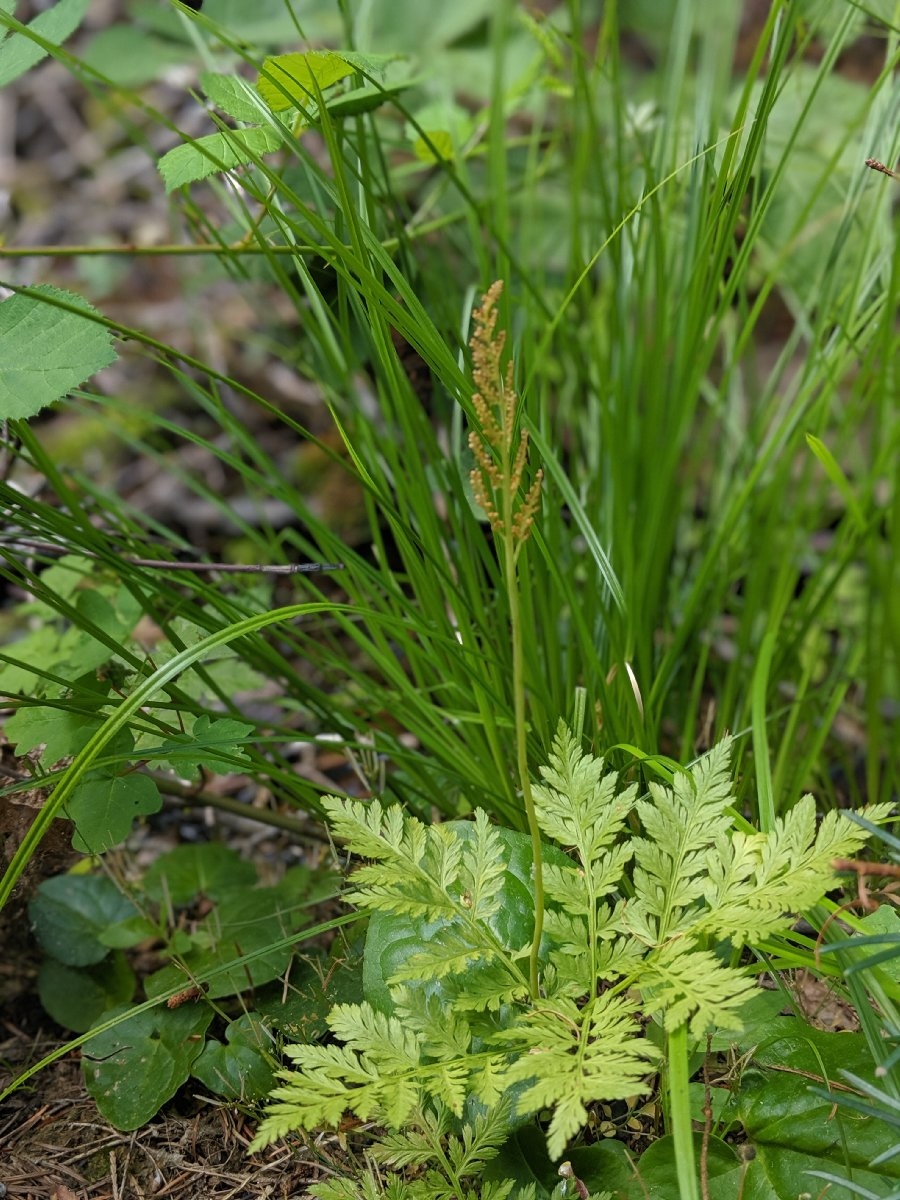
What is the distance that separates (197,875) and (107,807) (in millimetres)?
272

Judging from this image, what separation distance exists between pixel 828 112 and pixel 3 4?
1.49 m

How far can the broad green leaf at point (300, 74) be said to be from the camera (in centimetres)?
90

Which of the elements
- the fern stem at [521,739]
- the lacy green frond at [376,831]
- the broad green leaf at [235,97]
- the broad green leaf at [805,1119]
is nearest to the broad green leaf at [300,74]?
the broad green leaf at [235,97]

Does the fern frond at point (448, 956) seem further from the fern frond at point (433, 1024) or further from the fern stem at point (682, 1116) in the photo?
the fern stem at point (682, 1116)

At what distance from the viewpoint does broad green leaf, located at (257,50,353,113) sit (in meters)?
Result: 0.90

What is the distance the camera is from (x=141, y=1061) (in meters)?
1.02

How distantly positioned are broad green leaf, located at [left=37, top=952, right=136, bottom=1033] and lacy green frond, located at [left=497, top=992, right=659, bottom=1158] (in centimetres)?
58

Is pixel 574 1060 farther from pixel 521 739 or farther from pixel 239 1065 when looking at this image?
pixel 239 1065

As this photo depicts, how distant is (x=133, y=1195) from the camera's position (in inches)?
37.1

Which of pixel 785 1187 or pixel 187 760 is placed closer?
pixel 785 1187

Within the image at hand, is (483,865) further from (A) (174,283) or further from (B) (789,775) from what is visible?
(A) (174,283)

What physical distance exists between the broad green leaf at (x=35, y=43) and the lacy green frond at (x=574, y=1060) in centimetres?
105

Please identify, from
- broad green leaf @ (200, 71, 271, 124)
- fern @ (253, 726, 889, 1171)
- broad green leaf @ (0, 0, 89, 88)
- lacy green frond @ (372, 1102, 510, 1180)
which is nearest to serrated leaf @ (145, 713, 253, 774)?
fern @ (253, 726, 889, 1171)

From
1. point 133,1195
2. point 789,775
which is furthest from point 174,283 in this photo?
point 133,1195
